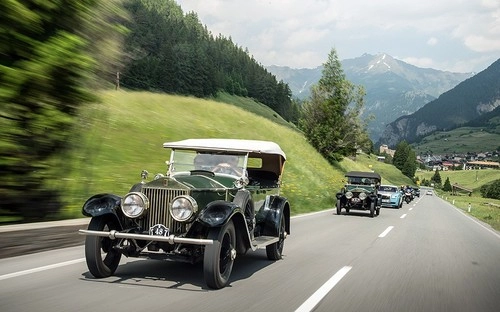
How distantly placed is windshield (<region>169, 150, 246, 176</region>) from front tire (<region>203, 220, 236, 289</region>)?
1.47m

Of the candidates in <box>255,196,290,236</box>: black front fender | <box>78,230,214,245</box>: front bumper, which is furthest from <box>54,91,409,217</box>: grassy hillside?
<box>78,230,214,245</box>: front bumper

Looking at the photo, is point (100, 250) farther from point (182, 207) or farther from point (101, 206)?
point (182, 207)

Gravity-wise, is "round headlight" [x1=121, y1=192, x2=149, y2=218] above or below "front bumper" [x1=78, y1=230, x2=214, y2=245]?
above

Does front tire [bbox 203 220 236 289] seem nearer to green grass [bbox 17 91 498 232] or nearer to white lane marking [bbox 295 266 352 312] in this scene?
white lane marking [bbox 295 266 352 312]

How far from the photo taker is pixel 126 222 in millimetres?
6375

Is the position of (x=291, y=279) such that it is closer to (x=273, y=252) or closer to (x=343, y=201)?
(x=273, y=252)

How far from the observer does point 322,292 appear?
246 inches

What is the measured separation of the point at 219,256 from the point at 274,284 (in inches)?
43.9

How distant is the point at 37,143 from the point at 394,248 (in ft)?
26.0

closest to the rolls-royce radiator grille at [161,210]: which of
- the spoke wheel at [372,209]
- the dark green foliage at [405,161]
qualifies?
the spoke wheel at [372,209]

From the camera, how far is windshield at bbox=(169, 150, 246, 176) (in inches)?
299

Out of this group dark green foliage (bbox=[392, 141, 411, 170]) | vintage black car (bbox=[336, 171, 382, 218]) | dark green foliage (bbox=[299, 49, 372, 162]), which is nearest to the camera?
vintage black car (bbox=[336, 171, 382, 218])

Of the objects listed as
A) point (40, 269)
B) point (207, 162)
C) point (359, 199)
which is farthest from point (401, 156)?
point (40, 269)

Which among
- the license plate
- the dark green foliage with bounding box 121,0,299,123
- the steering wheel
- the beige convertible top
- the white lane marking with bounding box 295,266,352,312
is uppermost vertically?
the dark green foliage with bounding box 121,0,299,123
